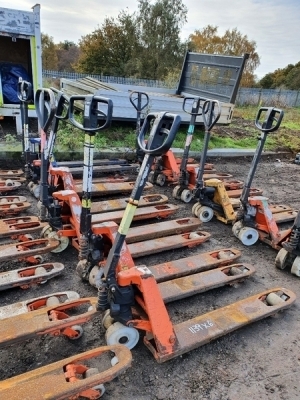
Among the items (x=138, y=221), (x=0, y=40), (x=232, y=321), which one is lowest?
(x=138, y=221)

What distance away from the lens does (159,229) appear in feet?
13.6

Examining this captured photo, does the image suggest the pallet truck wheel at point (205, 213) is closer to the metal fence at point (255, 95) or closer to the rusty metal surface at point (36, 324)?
the rusty metal surface at point (36, 324)

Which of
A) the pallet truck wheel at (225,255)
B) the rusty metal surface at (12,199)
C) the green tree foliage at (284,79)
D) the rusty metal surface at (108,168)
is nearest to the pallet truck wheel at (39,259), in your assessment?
the rusty metal surface at (12,199)

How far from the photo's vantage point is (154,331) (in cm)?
232

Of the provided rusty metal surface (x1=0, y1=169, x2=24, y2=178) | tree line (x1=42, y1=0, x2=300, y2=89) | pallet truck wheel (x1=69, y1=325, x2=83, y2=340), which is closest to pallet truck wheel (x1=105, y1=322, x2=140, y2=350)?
pallet truck wheel (x1=69, y1=325, x2=83, y2=340)

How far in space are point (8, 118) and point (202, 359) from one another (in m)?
8.22

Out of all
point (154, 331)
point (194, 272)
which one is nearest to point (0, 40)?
point (194, 272)

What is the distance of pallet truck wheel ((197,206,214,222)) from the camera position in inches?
191

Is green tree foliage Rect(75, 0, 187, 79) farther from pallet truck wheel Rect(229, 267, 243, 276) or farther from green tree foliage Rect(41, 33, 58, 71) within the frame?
pallet truck wheel Rect(229, 267, 243, 276)

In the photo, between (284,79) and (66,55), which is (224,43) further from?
(66,55)

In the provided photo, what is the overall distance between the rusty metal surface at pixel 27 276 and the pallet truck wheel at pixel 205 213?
2355 millimetres

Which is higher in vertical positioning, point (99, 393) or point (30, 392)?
point (30, 392)

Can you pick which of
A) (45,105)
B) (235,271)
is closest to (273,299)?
(235,271)

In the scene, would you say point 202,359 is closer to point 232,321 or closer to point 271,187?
point 232,321
